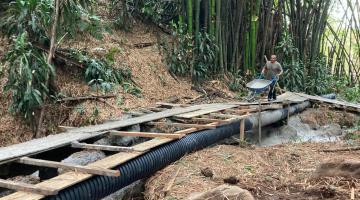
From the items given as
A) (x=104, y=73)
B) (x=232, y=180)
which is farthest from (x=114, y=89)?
(x=232, y=180)

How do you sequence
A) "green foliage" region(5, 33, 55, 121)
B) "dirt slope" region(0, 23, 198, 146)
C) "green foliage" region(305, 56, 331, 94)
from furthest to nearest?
"green foliage" region(305, 56, 331, 94), "dirt slope" region(0, 23, 198, 146), "green foliage" region(5, 33, 55, 121)

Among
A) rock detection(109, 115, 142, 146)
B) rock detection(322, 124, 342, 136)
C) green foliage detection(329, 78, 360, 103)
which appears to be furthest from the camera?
green foliage detection(329, 78, 360, 103)

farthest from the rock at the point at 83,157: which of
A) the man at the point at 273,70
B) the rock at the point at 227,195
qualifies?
the man at the point at 273,70

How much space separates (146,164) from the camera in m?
3.71

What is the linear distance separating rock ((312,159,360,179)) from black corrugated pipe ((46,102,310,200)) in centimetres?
140

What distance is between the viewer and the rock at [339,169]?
3.22m

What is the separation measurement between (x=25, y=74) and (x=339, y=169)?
385 centimetres

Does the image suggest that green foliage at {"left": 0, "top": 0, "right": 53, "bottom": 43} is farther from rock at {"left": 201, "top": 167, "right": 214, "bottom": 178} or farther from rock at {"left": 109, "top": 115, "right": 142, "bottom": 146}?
rock at {"left": 201, "top": 167, "right": 214, "bottom": 178}

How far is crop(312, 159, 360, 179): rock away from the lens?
322 centimetres

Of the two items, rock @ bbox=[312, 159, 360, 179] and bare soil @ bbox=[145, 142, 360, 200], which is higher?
rock @ bbox=[312, 159, 360, 179]

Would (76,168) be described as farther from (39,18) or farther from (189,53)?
(189,53)

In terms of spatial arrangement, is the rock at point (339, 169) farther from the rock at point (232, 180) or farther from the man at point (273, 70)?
the man at point (273, 70)

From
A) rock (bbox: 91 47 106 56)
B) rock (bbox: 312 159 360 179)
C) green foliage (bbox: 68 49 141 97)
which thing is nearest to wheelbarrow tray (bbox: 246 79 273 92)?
green foliage (bbox: 68 49 141 97)

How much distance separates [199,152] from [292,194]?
5.38 feet
